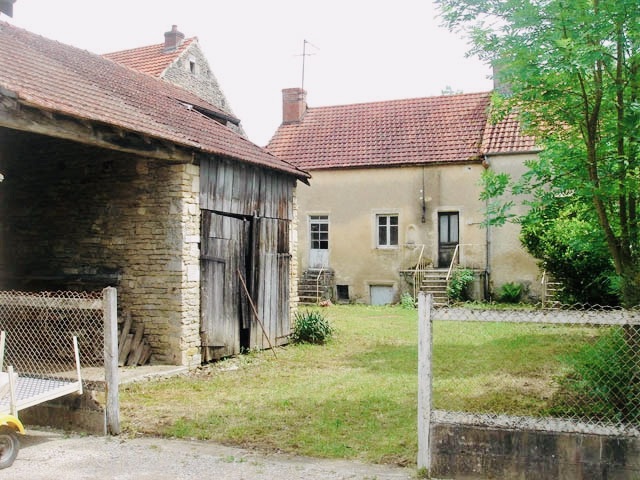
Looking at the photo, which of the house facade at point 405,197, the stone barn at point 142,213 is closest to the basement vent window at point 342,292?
the house facade at point 405,197

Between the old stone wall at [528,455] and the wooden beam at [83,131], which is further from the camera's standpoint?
the wooden beam at [83,131]

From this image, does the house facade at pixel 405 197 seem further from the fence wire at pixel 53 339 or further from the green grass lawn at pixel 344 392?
the fence wire at pixel 53 339

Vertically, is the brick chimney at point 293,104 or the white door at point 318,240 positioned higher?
the brick chimney at point 293,104

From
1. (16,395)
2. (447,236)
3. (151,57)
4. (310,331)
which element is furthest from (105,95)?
(447,236)

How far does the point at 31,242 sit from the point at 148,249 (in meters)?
2.65

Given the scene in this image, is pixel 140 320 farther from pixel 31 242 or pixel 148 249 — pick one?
pixel 31 242

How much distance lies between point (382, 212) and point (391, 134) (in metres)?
3.11

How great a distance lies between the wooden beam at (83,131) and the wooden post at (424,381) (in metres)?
5.44

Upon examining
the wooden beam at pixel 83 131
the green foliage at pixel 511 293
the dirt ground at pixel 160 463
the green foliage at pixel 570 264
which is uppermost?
the wooden beam at pixel 83 131

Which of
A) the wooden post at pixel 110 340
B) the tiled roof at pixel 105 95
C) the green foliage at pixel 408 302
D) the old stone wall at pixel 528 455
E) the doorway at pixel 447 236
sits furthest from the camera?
the doorway at pixel 447 236

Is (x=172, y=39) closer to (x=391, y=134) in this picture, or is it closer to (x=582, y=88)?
(x=391, y=134)

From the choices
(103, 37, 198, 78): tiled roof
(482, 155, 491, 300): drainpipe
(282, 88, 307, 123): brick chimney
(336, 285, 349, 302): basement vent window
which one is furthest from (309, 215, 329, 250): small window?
(103, 37, 198, 78): tiled roof

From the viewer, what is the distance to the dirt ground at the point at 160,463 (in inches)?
212

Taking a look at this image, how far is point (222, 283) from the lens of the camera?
11.5m
